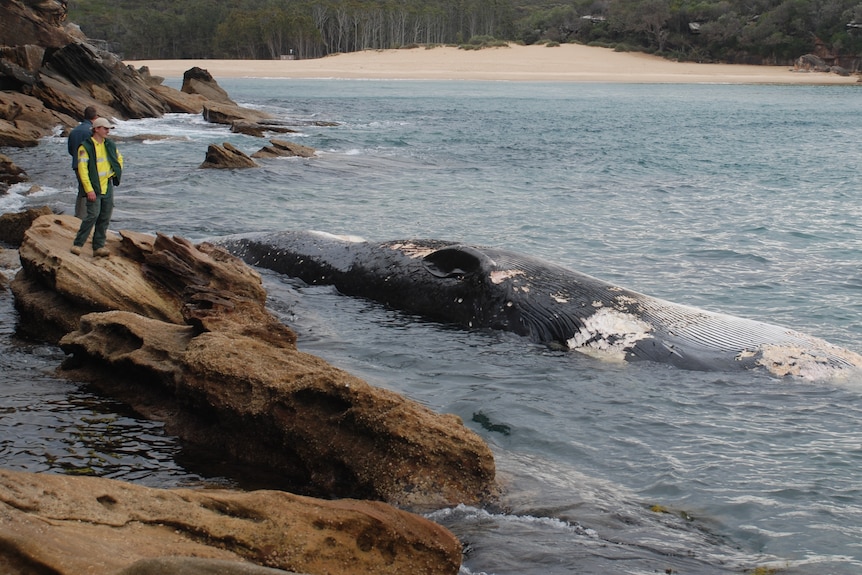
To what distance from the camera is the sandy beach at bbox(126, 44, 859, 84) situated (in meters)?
76.8

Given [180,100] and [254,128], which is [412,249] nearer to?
[254,128]

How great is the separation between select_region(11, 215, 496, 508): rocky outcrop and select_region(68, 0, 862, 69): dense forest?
84.2 metres

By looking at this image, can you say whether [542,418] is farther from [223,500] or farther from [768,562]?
[223,500]

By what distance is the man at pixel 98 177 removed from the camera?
346 inches

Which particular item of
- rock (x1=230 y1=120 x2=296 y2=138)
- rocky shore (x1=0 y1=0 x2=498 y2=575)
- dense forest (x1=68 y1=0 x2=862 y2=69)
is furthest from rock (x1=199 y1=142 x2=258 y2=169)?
dense forest (x1=68 y1=0 x2=862 y2=69)

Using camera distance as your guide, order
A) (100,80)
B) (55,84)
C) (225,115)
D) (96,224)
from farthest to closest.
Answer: (225,115) < (100,80) < (55,84) < (96,224)

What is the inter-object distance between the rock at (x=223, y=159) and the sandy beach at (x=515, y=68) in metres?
58.7

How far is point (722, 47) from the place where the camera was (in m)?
90.3

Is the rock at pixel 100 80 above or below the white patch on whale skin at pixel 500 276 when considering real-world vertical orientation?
above

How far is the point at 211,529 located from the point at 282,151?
20565 millimetres

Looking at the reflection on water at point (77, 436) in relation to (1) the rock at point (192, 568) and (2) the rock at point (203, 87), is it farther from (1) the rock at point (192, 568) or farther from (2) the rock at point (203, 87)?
(2) the rock at point (203, 87)

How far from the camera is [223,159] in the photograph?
2069 cm

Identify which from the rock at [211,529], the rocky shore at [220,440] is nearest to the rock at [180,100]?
the rocky shore at [220,440]

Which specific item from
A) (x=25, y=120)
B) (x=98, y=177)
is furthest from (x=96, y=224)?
(x=25, y=120)
